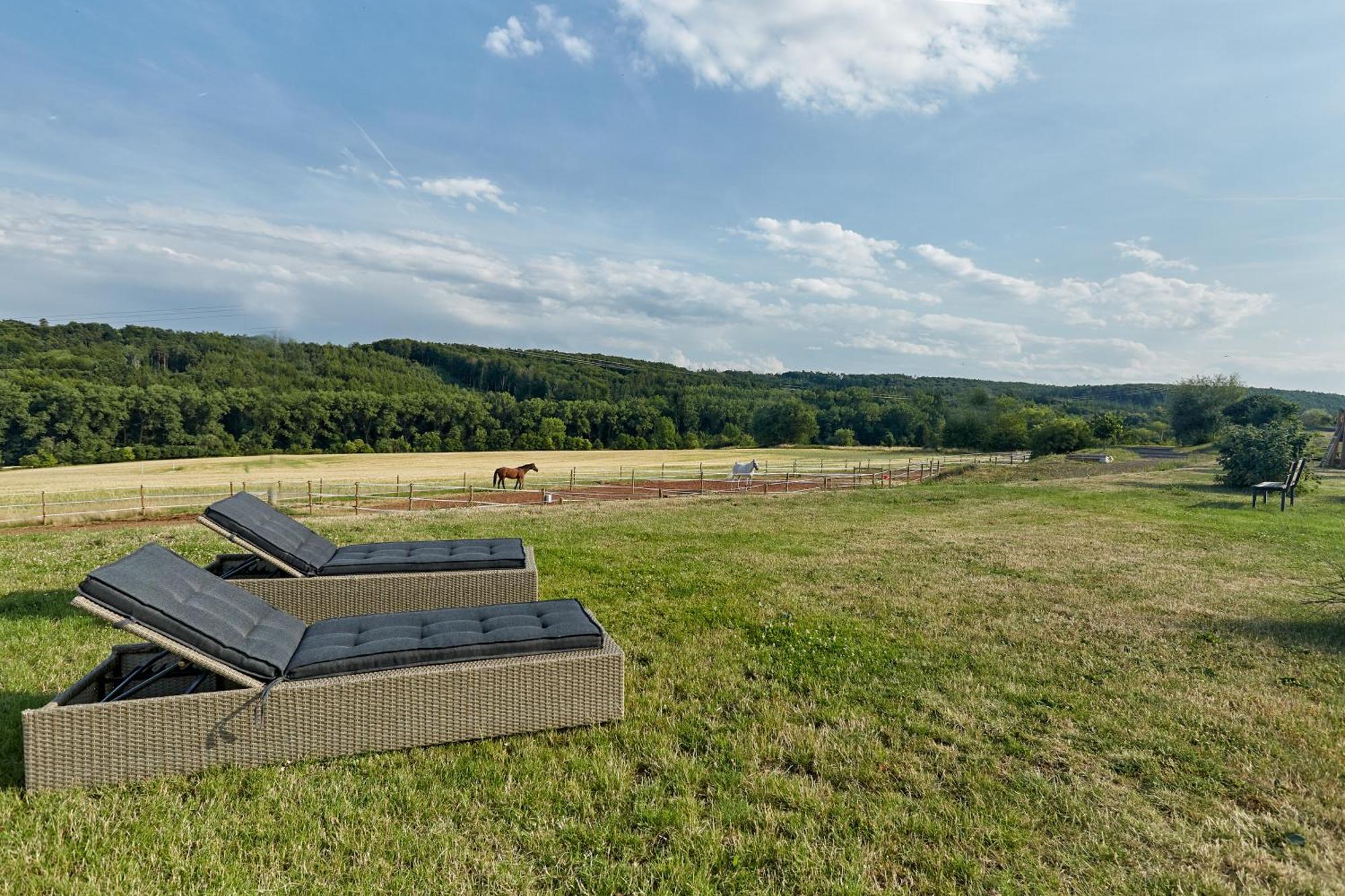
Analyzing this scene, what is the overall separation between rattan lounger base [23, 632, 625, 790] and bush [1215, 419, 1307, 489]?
2167cm

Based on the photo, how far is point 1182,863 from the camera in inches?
99.3

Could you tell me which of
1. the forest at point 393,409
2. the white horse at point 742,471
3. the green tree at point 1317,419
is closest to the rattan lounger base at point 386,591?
the white horse at point 742,471

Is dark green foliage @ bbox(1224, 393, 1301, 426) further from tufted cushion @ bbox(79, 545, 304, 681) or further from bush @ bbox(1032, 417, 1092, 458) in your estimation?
tufted cushion @ bbox(79, 545, 304, 681)

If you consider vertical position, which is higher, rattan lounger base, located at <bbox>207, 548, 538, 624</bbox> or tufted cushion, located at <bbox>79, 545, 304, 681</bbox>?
tufted cushion, located at <bbox>79, 545, 304, 681</bbox>

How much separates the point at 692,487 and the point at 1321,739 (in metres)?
23.5

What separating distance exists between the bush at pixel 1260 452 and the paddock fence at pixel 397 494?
9451mm

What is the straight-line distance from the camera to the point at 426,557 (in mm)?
5918

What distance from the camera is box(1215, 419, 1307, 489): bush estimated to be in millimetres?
17609

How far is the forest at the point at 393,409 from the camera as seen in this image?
49219 millimetres

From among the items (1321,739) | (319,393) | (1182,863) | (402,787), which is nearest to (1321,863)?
(1182,863)

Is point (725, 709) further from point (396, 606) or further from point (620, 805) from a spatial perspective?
point (396, 606)

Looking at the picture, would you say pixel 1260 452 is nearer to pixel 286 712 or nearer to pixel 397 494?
pixel 286 712

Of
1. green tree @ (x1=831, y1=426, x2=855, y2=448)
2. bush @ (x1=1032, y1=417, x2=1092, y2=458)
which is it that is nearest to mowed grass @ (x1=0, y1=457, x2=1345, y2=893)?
bush @ (x1=1032, y1=417, x2=1092, y2=458)

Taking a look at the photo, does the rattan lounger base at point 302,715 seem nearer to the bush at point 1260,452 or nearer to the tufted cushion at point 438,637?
the tufted cushion at point 438,637
